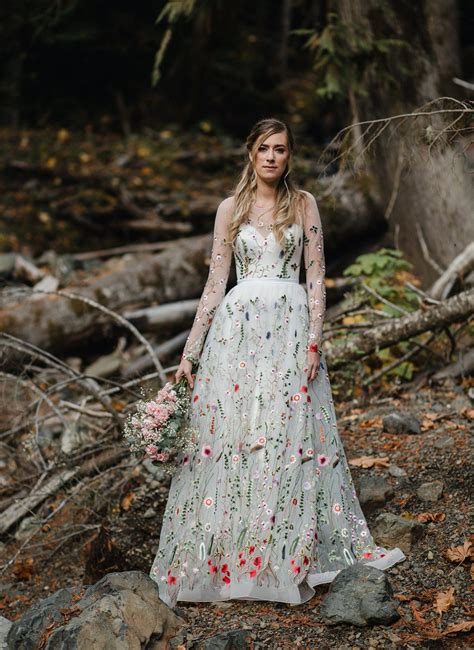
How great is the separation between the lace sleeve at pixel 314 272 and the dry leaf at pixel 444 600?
1320 millimetres

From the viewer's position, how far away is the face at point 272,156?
3.90 m

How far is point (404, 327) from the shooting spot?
5680 millimetres

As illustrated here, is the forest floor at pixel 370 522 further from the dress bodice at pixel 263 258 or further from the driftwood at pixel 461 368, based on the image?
the dress bodice at pixel 263 258

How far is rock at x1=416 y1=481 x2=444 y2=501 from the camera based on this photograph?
4102mm

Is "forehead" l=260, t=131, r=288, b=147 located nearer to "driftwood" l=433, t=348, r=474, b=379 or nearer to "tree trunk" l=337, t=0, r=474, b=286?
"driftwood" l=433, t=348, r=474, b=379

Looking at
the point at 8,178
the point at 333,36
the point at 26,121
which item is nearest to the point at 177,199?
the point at 8,178

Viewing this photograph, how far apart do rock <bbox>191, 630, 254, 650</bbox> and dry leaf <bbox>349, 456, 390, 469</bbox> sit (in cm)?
169

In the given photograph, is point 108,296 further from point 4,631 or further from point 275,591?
point 275,591

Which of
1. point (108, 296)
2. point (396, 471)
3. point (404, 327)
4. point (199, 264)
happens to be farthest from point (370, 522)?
point (199, 264)

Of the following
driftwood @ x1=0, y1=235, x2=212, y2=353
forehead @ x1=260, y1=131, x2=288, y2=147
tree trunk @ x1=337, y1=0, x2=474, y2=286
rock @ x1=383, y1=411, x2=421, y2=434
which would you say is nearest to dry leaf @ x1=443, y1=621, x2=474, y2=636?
rock @ x1=383, y1=411, x2=421, y2=434

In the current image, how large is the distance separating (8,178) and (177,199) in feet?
11.7

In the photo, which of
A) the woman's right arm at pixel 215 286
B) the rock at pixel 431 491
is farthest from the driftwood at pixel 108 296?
the rock at pixel 431 491

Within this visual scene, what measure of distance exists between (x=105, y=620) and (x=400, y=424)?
2612 mm

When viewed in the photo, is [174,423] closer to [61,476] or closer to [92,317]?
[61,476]
